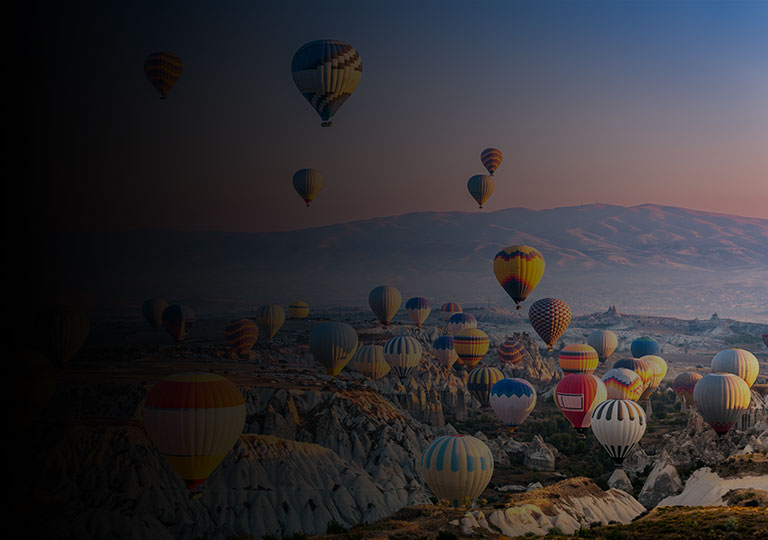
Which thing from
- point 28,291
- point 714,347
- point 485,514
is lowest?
point 714,347

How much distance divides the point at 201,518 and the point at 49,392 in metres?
12.1

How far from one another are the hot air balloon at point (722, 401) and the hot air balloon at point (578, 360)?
1444 centimetres

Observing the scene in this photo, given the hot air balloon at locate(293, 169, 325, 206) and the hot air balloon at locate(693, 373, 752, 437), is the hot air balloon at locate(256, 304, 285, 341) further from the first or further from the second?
the hot air balloon at locate(693, 373, 752, 437)

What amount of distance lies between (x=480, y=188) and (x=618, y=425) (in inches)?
1345

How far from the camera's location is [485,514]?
33500 mm

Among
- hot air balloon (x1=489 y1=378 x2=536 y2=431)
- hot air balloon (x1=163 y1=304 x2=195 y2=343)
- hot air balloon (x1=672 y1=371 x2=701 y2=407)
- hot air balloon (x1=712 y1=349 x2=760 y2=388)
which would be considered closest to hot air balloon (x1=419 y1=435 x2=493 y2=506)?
hot air balloon (x1=489 y1=378 x2=536 y2=431)

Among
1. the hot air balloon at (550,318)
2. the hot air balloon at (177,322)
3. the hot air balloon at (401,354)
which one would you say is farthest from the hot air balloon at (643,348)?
the hot air balloon at (177,322)

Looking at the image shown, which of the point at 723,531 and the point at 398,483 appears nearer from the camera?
the point at 723,531

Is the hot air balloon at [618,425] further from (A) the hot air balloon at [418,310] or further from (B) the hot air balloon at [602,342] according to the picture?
(A) the hot air balloon at [418,310]

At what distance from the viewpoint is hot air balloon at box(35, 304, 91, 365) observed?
202 ft

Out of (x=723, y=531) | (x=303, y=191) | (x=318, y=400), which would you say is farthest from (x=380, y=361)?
(x=723, y=531)

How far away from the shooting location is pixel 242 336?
86.2 m

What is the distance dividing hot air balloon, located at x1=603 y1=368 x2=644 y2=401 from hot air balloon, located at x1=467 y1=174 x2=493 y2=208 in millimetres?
21407

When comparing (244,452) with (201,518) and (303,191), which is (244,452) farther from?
(303,191)
